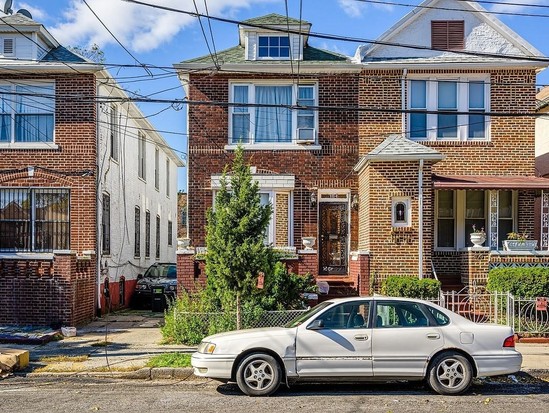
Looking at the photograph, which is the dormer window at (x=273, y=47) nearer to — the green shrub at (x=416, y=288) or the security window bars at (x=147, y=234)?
the green shrub at (x=416, y=288)

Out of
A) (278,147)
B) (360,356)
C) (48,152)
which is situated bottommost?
(360,356)

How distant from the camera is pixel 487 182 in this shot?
1681 centimetres

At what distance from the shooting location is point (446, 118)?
18.2 meters

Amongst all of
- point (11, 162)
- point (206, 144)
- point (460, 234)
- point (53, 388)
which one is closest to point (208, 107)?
point (206, 144)

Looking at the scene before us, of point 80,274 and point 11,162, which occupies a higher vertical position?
point 11,162

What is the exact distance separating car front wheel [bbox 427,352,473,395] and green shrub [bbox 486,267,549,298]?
5469 mm

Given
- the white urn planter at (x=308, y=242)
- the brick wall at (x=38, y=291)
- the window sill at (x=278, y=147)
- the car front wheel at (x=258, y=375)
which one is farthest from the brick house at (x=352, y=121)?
the car front wheel at (x=258, y=375)

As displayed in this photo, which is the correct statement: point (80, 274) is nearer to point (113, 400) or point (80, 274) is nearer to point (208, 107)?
point (208, 107)

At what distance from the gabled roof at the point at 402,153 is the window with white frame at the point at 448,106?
5.24ft

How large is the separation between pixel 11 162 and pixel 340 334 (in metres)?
11.7

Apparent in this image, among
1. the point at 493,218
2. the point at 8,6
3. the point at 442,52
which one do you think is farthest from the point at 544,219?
the point at 8,6

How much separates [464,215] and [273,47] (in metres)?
7.00

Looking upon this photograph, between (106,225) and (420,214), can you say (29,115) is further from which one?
(420,214)

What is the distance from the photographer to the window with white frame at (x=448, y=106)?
59.2 feet
